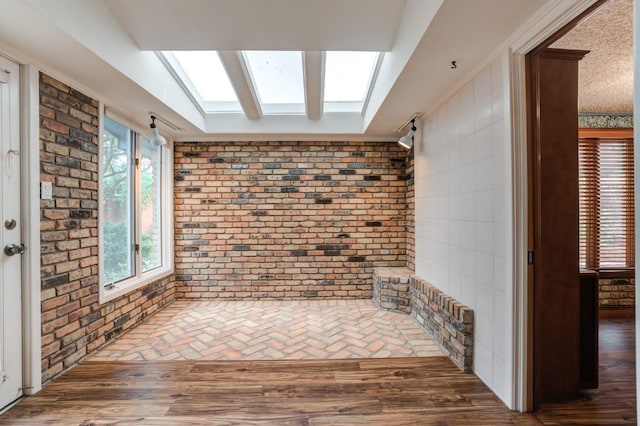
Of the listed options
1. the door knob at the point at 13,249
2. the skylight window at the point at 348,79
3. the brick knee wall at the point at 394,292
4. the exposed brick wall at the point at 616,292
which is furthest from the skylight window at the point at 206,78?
the exposed brick wall at the point at 616,292

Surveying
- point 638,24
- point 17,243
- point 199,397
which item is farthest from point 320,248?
point 638,24

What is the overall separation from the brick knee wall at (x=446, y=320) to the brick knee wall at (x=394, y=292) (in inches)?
6.5

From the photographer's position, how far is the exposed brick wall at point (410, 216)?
3469 millimetres

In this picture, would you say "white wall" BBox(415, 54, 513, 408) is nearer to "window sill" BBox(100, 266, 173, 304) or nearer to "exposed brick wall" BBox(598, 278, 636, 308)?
"exposed brick wall" BBox(598, 278, 636, 308)

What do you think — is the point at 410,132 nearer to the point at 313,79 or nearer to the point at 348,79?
the point at 348,79

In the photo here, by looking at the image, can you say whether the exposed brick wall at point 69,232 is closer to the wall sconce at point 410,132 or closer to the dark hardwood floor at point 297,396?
the dark hardwood floor at point 297,396

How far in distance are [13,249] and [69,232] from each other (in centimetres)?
40

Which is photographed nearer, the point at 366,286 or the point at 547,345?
the point at 547,345

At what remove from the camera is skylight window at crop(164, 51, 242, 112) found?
2.40 m

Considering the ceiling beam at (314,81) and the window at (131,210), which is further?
the window at (131,210)

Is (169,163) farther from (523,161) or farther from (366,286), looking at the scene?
(523,161)

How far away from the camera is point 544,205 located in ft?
5.50

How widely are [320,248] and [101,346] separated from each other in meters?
2.44

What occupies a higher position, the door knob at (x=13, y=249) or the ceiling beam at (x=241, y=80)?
the ceiling beam at (x=241, y=80)
